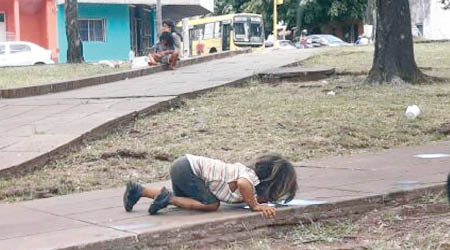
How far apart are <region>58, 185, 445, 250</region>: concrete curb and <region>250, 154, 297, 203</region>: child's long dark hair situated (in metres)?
Result: 0.14

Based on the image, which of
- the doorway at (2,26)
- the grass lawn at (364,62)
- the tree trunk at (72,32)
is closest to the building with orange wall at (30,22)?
the doorway at (2,26)

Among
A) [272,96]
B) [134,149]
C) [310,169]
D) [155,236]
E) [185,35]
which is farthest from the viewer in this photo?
[185,35]

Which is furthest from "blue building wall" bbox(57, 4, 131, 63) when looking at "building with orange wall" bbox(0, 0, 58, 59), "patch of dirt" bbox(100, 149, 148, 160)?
"patch of dirt" bbox(100, 149, 148, 160)

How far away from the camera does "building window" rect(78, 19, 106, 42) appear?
119ft

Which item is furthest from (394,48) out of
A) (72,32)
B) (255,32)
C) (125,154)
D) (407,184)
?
(255,32)

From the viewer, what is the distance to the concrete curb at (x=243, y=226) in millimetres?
4555

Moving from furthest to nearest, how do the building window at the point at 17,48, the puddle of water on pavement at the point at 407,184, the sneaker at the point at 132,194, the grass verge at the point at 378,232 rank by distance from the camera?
the building window at the point at 17,48, the puddle of water on pavement at the point at 407,184, the sneaker at the point at 132,194, the grass verge at the point at 378,232

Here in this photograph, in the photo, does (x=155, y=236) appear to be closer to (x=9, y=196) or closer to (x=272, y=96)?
(x=9, y=196)

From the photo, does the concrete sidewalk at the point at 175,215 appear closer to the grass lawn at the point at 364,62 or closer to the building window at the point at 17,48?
the grass lawn at the point at 364,62

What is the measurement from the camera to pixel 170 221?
194 inches

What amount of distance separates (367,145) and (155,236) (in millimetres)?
4138

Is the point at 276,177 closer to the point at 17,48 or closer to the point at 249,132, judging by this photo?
the point at 249,132

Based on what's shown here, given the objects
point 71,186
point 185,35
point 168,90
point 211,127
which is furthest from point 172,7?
point 71,186

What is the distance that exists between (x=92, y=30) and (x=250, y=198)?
32.7 metres
